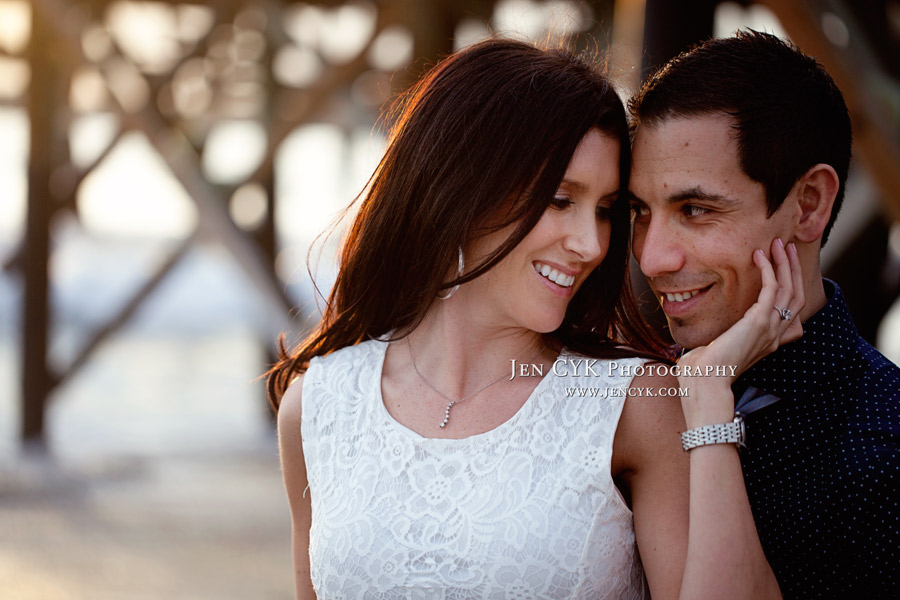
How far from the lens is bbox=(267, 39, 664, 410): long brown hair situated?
212 cm

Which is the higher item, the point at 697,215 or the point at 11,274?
the point at 697,215

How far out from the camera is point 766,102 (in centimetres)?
204

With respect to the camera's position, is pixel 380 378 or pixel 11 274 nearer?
pixel 380 378

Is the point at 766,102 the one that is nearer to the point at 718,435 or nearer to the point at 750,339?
the point at 750,339

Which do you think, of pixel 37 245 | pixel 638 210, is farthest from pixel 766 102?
pixel 37 245

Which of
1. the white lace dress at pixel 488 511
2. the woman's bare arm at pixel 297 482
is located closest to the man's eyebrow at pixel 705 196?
the white lace dress at pixel 488 511

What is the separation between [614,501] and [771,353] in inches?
17.6

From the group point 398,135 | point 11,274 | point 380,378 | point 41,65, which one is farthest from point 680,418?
point 11,274

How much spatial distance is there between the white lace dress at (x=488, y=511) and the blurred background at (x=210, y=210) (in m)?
0.77

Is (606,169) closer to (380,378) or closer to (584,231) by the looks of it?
(584,231)

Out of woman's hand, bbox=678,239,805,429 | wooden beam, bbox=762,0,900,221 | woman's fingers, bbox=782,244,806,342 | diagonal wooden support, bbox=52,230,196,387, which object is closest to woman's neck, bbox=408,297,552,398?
woman's hand, bbox=678,239,805,429

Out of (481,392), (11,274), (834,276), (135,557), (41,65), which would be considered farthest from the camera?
(11,274)

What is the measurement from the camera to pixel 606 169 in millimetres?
2137

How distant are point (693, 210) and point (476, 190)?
18.6 inches
